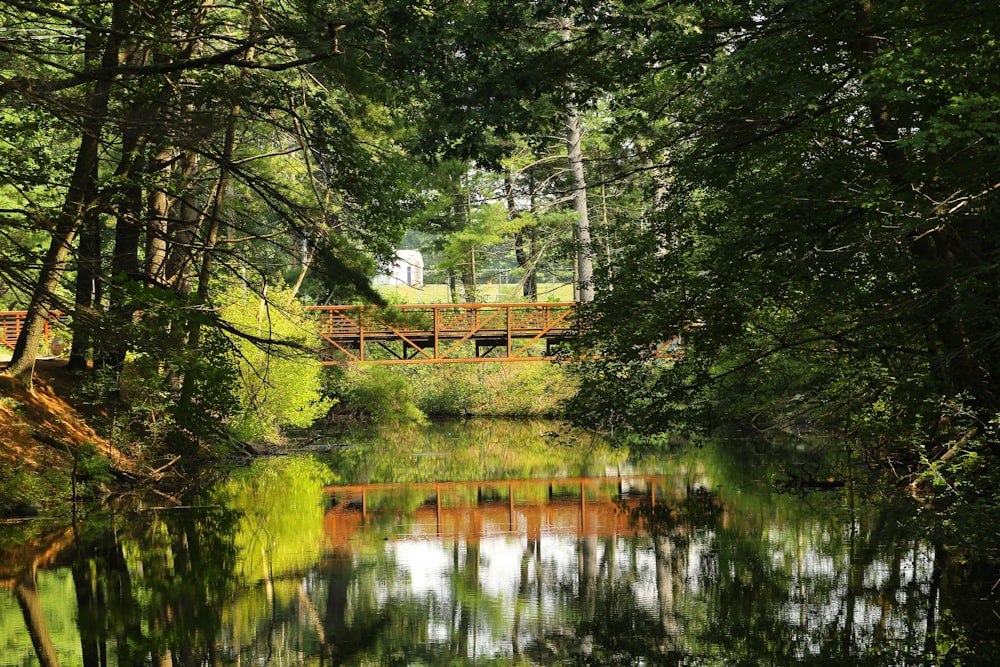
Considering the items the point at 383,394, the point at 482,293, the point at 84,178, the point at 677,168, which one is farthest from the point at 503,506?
the point at 482,293

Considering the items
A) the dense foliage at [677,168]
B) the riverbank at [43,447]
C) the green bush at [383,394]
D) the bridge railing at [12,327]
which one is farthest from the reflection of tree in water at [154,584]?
the green bush at [383,394]

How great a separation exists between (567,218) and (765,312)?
2049 cm

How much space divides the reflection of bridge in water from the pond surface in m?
0.05

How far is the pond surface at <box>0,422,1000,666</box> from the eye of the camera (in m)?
7.43

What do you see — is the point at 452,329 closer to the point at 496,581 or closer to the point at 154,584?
the point at 496,581

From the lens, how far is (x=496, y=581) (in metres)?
9.73

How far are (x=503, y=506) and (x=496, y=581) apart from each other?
16.1ft

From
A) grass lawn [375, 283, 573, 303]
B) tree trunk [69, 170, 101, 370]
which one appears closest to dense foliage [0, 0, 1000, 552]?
tree trunk [69, 170, 101, 370]

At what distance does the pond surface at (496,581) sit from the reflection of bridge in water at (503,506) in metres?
0.05

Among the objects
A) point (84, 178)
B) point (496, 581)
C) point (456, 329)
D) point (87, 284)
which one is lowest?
point (496, 581)

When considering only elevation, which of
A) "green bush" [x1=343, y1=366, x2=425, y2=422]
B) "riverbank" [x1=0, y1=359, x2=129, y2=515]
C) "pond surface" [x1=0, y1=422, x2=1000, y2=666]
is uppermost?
"green bush" [x1=343, y1=366, x2=425, y2=422]

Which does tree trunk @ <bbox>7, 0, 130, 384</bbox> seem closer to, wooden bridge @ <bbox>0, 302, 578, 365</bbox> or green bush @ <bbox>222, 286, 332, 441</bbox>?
green bush @ <bbox>222, 286, 332, 441</bbox>

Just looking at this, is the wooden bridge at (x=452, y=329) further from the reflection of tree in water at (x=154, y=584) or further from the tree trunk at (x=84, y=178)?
the reflection of tree in water at (x=154, y=584)

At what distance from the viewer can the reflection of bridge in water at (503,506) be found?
41.1 ft
